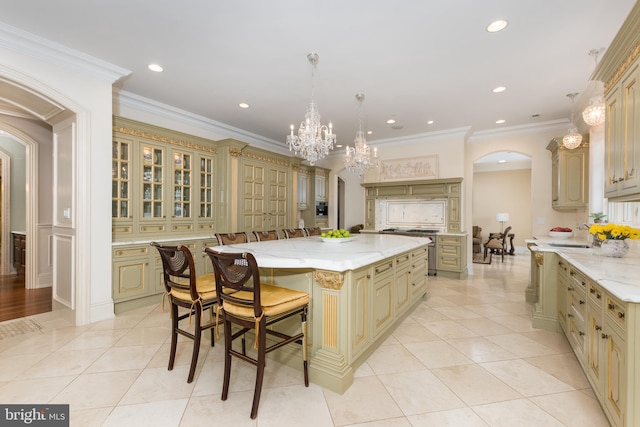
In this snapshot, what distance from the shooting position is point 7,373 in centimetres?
224

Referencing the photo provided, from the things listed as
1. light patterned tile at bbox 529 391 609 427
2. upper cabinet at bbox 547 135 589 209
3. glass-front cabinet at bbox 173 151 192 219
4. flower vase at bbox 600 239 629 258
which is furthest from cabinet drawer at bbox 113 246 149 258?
upper cabinet at bbox 547 135 589 209

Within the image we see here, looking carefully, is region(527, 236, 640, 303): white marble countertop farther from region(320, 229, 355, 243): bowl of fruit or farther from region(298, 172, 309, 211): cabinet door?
region(298, 172, 309, 211): cabinet door

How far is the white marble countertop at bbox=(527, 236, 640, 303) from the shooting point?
1.50 metres

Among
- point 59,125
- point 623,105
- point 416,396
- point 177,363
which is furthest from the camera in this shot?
point 59,125

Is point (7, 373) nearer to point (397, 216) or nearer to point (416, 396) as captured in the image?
point (416, 396)

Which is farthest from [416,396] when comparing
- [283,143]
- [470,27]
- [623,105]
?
[283,143]

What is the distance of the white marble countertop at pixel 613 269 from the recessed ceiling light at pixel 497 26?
207 cm

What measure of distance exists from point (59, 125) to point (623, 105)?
5.45 metres

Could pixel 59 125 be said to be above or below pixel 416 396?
above

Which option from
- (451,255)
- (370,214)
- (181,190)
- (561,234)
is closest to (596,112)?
(561,234)

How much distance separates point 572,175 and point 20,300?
27.0 feet

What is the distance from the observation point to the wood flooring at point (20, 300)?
3.55 meters

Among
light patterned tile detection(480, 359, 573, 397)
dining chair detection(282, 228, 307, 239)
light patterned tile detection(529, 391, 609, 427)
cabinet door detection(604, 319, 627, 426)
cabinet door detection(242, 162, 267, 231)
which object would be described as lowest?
light patterned tile detection(480, 359, 573, 397)

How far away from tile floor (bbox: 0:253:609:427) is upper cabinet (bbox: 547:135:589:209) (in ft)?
7.97
